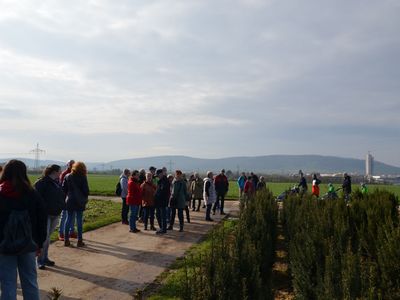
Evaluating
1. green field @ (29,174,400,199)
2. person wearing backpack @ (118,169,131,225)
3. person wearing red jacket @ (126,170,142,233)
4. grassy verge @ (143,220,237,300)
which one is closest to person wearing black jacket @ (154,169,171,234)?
person wearing red jacket @ (126,170,142,233)

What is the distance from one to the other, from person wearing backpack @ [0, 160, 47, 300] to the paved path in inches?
50.5

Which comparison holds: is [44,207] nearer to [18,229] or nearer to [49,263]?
[18,229]

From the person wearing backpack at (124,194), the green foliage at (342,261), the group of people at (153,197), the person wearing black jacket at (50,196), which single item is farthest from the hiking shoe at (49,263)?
the person wearing backpack at (124,194)

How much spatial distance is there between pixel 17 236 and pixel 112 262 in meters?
3.80

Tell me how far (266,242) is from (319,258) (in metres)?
1.64

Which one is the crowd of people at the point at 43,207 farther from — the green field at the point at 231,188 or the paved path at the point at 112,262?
the green field at the point at 231,188

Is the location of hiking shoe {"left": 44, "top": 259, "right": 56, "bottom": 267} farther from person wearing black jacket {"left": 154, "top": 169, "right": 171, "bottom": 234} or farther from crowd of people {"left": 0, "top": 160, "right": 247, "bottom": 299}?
person wearing black jacket {"left": 154, "top": 169, "right": 171, "bottom": 234}

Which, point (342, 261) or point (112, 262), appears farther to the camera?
point (112, 262)

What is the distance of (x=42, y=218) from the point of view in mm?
5262

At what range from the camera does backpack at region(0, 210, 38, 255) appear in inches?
195

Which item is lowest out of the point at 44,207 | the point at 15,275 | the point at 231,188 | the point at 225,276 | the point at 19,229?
the point at 231,188

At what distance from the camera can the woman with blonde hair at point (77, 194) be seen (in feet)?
32.5

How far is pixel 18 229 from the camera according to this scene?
16.5 ft

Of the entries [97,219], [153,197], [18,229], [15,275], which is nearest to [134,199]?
[153,197]
